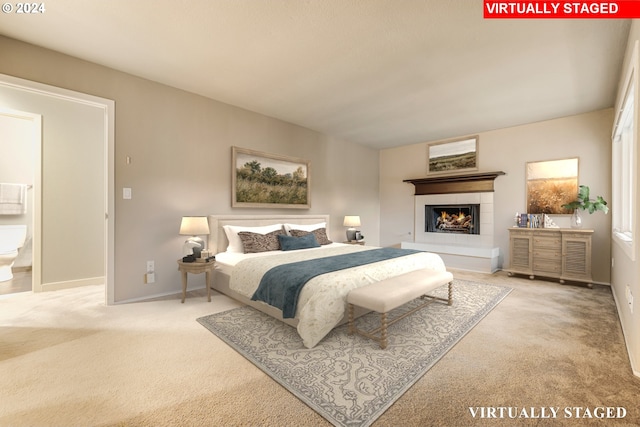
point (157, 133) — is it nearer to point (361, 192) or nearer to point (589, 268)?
point (361, 192)

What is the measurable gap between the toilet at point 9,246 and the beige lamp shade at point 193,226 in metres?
3.05

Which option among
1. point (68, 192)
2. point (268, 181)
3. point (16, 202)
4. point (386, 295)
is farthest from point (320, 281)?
point (16, 202)

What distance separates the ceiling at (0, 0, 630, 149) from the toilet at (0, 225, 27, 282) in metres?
3.24

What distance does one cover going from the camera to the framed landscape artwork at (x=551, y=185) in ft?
15.1

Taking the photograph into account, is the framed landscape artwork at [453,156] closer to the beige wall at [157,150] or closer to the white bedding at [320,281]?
the white bedding at [320,281]

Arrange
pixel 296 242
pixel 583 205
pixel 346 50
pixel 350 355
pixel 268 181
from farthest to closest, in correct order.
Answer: pixel 268 181 < pixel 583 205 < pixel 296 242 < pixel 346 50 < pixel 350 355

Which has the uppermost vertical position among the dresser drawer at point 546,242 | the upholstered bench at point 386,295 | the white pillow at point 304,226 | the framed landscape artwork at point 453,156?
the framed landscape artwork at point 453,156

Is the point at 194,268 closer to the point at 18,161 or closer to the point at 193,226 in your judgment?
the point at 193,226

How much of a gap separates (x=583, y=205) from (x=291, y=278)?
4.87 metres

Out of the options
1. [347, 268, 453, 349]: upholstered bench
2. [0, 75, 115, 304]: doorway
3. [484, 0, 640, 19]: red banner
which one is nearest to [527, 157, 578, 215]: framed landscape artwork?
[484, 0, 640, 19]: red banner

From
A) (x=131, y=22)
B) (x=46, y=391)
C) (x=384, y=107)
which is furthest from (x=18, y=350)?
(x=384, y=107)

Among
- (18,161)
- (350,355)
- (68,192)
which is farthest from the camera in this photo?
(18,161)

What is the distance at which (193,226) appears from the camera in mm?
3523

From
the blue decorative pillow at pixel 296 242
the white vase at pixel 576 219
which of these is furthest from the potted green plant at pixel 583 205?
the blue decorative pillow at pixel 296 242
